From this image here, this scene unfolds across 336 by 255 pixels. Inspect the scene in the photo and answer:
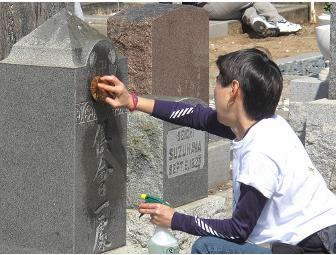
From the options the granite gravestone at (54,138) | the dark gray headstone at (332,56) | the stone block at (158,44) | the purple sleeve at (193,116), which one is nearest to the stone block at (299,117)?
the dark gray headstone at (332,56)

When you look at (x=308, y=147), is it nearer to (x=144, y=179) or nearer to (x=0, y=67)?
(x=144, y=179)

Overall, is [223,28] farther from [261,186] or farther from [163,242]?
[261,186]

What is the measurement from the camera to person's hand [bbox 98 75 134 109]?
4445 mm

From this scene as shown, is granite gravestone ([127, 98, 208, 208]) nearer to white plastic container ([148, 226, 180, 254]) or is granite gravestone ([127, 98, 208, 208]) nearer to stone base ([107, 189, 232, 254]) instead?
stone base ([107, 189, 232, 254])

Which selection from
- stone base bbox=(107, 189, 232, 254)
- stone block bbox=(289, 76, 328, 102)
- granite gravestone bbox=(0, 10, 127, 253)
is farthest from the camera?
stone block bbox=(289, 76, 328, 102)

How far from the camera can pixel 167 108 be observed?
176 inches

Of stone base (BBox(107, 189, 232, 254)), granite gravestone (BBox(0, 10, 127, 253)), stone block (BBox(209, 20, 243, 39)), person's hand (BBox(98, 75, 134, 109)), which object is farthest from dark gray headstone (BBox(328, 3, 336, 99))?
stone block (BBox(209, 20, 243, 39))

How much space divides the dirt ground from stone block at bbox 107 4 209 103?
246 inches

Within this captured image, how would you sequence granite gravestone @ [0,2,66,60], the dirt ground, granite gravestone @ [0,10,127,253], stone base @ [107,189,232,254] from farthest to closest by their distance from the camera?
1. the dirt ground
2. granite gravestone @ [0,2,66,60]
3. stone base @ [107,189,232,254]
4. granite gravestone @ [0,10,127,253]

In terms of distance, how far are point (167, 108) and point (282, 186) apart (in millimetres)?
943

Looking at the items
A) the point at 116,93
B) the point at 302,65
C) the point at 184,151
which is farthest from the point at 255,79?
the point at 302,65

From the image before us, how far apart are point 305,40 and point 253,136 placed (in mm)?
12123

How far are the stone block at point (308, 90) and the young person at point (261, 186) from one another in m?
4.17

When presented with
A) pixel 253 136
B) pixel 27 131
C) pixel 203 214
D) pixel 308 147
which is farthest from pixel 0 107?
pixel 308 147
